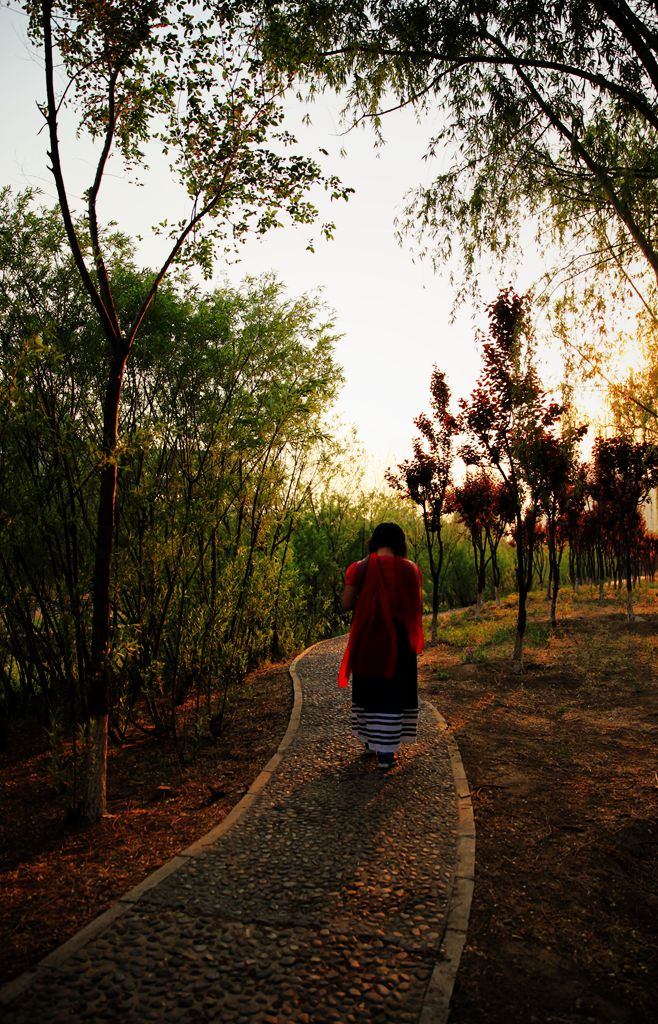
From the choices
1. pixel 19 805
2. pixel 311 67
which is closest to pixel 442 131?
pixel 311 67

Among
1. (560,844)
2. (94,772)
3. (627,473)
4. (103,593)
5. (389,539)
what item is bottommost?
(560,844)

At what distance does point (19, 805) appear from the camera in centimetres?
489

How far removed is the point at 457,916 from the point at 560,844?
3.80 feet

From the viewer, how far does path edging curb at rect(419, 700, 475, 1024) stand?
2.21 meters

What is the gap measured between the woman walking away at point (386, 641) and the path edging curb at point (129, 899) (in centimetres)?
91

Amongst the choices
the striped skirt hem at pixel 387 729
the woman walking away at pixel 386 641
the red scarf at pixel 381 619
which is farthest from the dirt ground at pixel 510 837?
the red scarf at pixel 381 619

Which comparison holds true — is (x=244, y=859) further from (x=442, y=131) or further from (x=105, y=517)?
(x=442, y=131)

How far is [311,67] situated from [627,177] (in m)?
2.53

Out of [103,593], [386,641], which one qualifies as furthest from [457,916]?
[103,593]

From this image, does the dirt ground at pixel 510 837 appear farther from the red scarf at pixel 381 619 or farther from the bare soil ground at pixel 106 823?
the red scarf at pixel 381 619

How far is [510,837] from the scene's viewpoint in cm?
367

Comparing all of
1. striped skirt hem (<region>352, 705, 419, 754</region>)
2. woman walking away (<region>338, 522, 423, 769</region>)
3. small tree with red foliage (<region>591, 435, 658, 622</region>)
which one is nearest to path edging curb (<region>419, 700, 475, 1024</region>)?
striped skirt hem (<region>352, 705, 419, 754</region>)

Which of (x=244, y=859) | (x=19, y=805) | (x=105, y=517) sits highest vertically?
(x=105, y=517)

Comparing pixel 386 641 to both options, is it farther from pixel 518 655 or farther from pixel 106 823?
pixel 518 655
